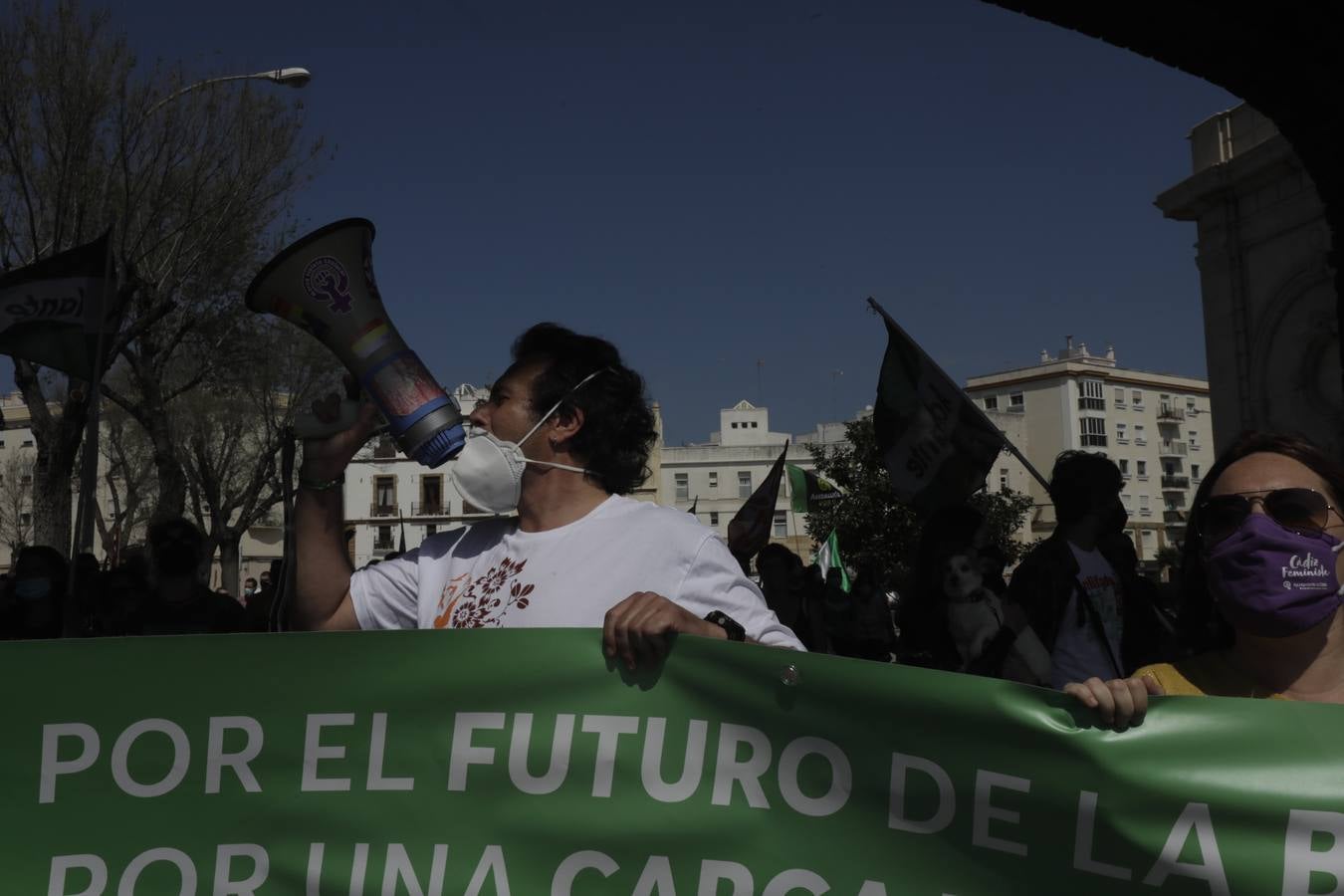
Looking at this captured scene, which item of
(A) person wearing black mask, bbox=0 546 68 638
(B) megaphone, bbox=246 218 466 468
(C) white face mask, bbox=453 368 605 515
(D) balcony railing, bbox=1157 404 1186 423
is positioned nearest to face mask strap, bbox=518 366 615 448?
(C) white face mask, bbox=453 368 605 515

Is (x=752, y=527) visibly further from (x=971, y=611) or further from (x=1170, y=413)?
(x=1170, y=413)

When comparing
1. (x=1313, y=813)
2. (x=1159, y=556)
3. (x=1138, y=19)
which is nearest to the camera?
(x=1313, y=813)

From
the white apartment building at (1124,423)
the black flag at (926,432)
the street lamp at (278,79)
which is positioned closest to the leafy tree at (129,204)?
the street lamp at (278,79)

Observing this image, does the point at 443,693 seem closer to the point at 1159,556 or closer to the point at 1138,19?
the point at 1138,19

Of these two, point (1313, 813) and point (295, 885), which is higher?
point (1313, 813)

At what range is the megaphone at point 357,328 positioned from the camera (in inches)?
103

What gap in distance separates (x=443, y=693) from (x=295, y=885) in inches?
15.8

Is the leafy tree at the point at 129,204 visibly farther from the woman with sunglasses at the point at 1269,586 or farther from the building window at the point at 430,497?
the building window at the point at 430,497

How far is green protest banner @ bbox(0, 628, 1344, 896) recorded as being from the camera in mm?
1993

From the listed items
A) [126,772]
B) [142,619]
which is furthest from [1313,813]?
[142,619]

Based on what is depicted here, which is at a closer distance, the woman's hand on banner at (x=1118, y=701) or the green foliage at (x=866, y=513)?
the woman's hand on banner at (x=1118, y=701)

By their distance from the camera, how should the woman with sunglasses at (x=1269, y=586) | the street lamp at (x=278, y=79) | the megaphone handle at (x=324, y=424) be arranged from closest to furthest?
the woman with sunglasses at (x=1269, y=586)
the megaphone handle at (x=324, y=424)
the street lamp at (x=278, y=79)

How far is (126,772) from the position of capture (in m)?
2.16

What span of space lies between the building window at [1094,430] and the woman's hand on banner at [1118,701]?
9008 centimetres
